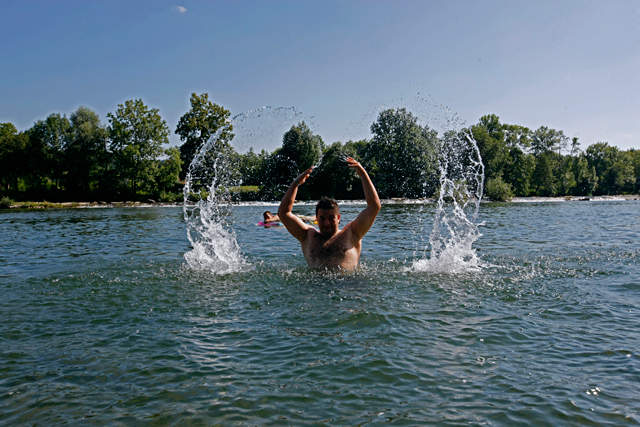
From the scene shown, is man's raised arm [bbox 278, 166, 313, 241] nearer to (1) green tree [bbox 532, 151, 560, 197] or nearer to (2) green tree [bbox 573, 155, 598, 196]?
(1) green tree [bbox 532, 151, 560, 197]

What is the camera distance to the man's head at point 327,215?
7.47m

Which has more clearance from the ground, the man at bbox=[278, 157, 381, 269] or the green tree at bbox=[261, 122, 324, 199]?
the green tree at bbox=[261, 122, 324, 199]

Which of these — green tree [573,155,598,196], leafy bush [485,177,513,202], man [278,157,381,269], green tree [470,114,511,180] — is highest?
green tree [470,114,511,180]

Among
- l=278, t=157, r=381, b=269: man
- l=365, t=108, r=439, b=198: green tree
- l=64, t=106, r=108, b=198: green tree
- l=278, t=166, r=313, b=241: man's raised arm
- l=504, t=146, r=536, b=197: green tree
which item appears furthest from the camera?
l=504, t=146, r=536, b=197: green tree

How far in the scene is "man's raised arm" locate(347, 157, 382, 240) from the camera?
6.64 m

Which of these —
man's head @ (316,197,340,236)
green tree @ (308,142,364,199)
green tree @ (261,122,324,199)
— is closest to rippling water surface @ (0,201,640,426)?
man's head @ (316,197,340,236)

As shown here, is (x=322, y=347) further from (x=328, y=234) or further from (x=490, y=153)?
(x=490, y=153)

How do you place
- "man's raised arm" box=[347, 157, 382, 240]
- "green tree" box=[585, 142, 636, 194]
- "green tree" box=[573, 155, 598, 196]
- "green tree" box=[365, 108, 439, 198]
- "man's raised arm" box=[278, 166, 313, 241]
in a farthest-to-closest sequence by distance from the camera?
"green tree" box=[585, 142, 636, 194] → "green tree" box=[573, 155, 598, 196] → "green tree" box=[365, 108, 439, 198] → "man's raised arm" box=[278, 166, 313, 241] → "man's raised arm" box=[347, 157, 382, 240]

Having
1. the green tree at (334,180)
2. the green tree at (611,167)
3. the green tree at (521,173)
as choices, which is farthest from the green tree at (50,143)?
the green tree at (611,167)

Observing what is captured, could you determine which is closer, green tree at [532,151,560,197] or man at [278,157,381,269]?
man at [278,157,381,269]

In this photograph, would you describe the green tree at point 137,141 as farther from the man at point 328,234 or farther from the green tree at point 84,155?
the man at point 328,234

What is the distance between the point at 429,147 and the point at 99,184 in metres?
46.0

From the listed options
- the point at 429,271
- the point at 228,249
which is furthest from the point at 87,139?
the point at 429,271

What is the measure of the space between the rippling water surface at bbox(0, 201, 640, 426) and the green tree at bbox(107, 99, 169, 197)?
52.1 metres
